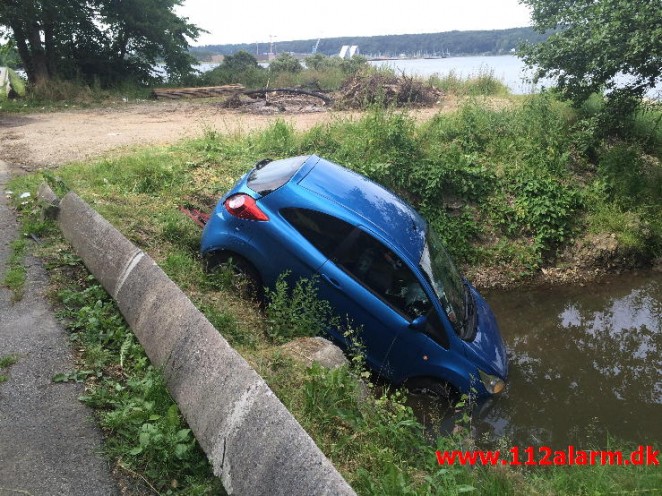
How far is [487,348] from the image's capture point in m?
5.27

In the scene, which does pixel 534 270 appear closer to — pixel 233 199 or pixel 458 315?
pixel 458 315

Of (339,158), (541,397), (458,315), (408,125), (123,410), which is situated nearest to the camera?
(123,410)

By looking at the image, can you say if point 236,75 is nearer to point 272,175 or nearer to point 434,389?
point 272,175

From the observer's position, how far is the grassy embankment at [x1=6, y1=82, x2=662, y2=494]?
3332 mm

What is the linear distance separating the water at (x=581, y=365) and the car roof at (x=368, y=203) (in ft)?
6.21

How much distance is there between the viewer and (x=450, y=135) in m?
10.9

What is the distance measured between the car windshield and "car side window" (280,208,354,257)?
833 millimetres

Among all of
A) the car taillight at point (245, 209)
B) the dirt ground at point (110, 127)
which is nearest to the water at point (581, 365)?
the car taillight at point (245, 209)

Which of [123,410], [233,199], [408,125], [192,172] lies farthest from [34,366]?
[408,125]

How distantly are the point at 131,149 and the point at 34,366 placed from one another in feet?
24.4

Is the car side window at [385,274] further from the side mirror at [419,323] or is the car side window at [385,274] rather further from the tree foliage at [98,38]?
the tree foliage at [98,38]

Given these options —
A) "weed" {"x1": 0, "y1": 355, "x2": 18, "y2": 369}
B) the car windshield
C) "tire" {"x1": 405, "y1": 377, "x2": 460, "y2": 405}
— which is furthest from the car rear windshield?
"weed" {"x1": 0, "y1": 355, "x2": 18, "y2": 369}

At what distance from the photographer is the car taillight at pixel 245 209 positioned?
16.7 feet

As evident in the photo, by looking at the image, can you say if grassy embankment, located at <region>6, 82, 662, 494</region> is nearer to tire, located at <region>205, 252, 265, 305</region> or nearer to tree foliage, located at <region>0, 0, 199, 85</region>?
tire, located at <region>205, 252, 265, 305</region>
